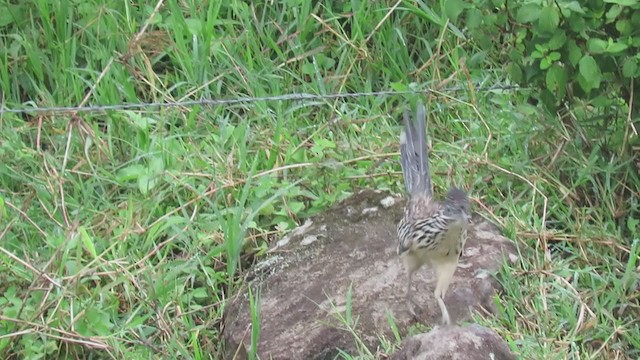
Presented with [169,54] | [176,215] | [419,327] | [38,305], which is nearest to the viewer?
[419,327]

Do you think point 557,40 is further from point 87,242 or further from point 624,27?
point 87,242

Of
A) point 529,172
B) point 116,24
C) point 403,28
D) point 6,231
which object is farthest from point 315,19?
point 6,231

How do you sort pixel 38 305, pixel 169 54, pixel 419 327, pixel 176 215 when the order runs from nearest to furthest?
pixel 419 327, pixel 38 305, pixel 176 215, pixel 169 54

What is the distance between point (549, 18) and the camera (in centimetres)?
497

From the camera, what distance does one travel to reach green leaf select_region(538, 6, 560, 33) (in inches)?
195

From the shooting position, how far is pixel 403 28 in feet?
22.4

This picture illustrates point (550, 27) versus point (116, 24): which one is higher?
point (550, 27)

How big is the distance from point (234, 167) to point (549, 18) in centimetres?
159

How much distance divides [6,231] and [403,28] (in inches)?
102

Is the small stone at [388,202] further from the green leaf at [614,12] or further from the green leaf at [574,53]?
the green leaf at [614,12]

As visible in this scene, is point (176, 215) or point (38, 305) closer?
point (38, 305)

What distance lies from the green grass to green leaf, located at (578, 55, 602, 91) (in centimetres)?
41

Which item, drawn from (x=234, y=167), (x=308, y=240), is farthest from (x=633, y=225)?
(x=234, y=167)

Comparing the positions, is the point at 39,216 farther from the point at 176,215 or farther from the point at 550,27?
the point at 550,27
